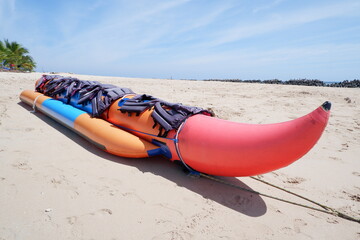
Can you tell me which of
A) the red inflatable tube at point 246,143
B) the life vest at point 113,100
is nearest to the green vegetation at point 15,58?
the life vest at point 113,100

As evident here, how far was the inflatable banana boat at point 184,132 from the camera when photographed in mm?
1586

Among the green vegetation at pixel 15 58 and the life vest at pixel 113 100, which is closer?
the life vest at pixel 113 100

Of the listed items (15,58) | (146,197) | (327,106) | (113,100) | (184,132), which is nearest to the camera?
(327,106)

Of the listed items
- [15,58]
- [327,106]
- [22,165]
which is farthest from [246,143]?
[15,58]

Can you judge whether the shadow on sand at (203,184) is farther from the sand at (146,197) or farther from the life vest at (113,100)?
the life vest at (113,100)

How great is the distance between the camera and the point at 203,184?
212 centimetres

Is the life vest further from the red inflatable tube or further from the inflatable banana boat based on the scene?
the red inflatable tube

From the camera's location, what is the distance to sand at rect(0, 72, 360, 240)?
4.95 ft

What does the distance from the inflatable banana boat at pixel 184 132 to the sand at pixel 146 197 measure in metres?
0.24

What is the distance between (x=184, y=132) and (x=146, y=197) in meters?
0.73

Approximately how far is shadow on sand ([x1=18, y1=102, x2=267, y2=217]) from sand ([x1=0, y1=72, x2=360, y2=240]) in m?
0.01

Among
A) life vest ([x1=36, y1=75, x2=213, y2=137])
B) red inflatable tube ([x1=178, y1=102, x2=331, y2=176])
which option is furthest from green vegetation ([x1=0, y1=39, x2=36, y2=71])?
red inflatable tube ([x1=178, y1=102, x2=331, y2=176])

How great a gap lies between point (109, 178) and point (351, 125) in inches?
185

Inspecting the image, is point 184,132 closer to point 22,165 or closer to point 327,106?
point 327,106
